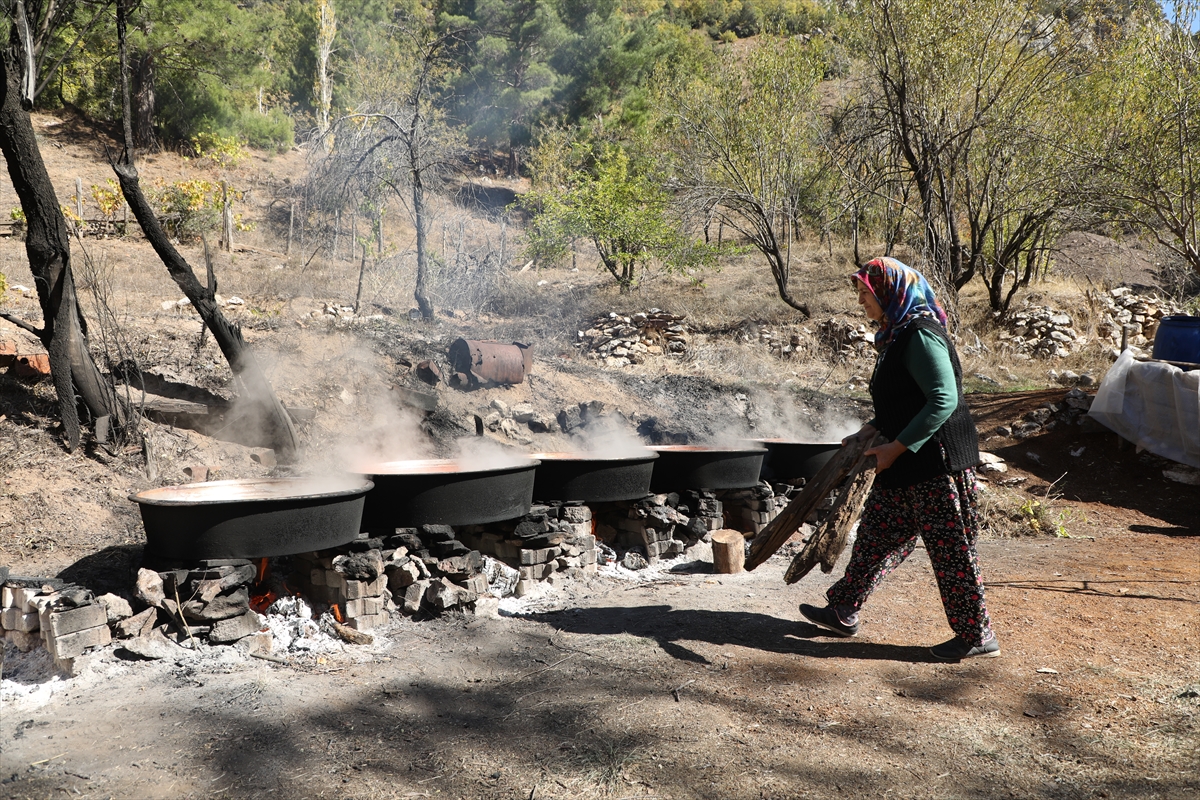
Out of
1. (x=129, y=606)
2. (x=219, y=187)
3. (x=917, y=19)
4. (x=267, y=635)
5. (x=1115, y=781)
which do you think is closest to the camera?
(x=1115, y=781)

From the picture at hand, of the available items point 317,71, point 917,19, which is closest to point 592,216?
point 917,19

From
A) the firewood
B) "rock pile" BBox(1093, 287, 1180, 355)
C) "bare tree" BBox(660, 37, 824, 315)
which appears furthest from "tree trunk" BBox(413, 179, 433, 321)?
"rock pile" BBox(1093, 287, 1180, 355)

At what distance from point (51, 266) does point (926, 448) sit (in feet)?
16.4

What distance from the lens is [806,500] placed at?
3.73 meters

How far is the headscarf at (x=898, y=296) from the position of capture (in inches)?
128

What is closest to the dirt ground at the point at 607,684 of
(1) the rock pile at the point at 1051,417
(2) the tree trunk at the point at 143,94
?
(1) the rock pile at the point at 1051,417

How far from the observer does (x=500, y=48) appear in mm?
31938

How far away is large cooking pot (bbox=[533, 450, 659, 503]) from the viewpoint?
475 cm

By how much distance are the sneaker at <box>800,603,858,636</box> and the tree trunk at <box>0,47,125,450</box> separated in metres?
4.38

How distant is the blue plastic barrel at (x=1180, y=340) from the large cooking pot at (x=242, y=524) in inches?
326

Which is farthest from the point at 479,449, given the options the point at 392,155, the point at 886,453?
the point at 392,155

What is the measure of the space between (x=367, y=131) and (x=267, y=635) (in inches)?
320

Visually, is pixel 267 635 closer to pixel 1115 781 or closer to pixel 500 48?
pixel 1115 781

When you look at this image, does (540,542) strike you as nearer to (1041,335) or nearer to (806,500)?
(806,500)
